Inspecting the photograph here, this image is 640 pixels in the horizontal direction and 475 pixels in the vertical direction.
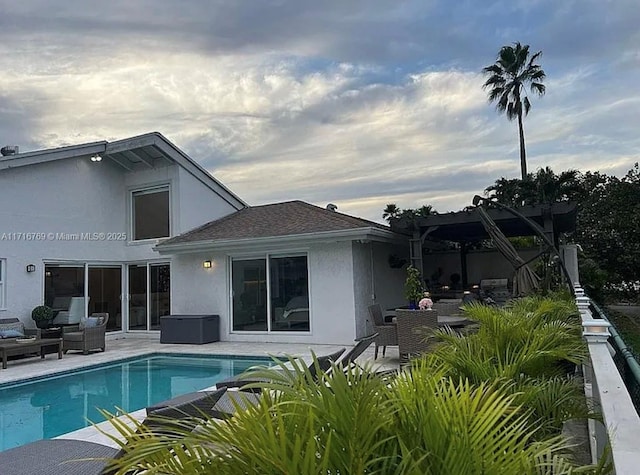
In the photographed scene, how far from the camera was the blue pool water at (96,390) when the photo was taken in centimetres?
752

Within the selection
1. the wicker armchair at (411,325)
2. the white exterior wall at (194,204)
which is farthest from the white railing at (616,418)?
the white exterior wall at (194,204)

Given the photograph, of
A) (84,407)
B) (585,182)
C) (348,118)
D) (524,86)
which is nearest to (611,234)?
(585,182)

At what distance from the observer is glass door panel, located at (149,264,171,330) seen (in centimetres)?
1672

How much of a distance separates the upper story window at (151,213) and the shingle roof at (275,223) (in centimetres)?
107

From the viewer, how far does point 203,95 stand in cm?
1418

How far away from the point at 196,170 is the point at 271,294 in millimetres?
5472

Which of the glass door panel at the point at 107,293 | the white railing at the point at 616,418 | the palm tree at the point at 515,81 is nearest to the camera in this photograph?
the white railing at the point at 616,418

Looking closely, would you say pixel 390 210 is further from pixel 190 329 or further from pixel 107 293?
pixel 107 293

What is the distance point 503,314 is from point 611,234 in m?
19.4

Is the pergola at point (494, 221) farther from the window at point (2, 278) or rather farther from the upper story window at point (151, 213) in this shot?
the window at point (2, 278)

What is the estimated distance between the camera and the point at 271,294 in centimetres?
1473

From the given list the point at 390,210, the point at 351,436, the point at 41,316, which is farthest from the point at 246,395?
the point at 390,210

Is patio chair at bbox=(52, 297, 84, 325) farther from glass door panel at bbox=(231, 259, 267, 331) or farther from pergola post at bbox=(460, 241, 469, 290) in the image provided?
pergola post at bbox=(460, 241, 469, 290)

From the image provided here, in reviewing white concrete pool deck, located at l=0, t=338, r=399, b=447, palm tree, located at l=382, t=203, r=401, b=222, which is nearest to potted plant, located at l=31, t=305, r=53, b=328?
white concrete pool deck, located at l=0, t=338, r=399, b=447
